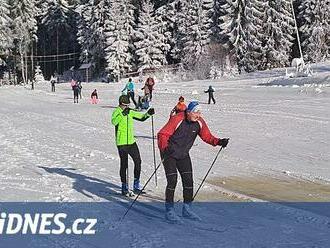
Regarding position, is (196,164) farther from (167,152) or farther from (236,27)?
(236,27)

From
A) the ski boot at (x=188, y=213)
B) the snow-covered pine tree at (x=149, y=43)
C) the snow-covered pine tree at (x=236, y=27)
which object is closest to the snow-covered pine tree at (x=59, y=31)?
the snow-covered pine tree at (x=149, y=43)

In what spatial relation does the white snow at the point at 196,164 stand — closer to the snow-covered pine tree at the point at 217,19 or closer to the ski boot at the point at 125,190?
the ski boot at the point at 125,190

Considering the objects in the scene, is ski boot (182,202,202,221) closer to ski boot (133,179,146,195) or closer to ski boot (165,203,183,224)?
ski boot (165,203,183,224)

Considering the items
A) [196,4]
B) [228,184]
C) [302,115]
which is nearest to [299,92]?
[302,115]

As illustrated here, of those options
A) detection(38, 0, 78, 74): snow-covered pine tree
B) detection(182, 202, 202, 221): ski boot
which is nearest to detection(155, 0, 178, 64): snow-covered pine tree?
detection(38, 0, 78, 74): snow-covered pine tree

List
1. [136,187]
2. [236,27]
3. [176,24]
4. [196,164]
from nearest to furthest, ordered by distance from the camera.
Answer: [136,187]
[196,164]
[236,27]
[176,24]

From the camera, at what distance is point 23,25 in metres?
71.3

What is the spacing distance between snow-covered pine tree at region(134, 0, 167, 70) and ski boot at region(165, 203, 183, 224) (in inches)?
2216

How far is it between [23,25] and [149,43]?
56.9 ft

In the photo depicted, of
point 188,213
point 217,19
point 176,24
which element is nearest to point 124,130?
point 188,213

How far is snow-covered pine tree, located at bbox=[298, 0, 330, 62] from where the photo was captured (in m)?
55.1

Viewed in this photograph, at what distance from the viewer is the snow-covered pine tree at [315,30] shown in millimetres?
55094

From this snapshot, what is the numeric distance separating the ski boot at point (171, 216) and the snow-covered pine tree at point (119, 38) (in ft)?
183

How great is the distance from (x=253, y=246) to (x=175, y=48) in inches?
2329
